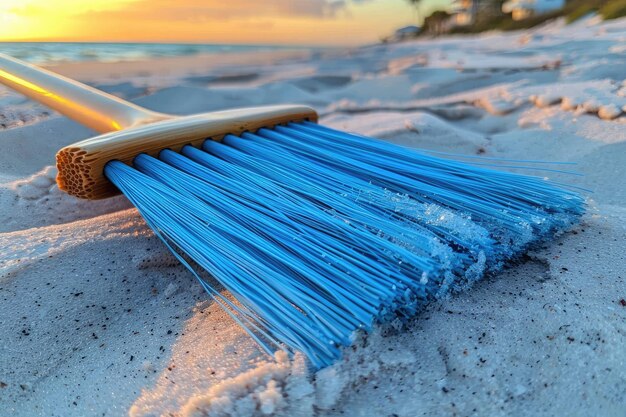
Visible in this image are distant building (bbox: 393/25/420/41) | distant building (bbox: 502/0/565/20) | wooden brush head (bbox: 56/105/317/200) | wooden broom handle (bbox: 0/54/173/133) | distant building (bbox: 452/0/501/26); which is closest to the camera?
wooden brush head (bbox: 56/105/317/200)

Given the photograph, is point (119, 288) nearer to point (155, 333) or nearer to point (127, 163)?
point (155, 333)

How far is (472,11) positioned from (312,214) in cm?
2940

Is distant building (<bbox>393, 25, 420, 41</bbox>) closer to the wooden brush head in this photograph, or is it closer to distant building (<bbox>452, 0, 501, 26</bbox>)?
distant building (<bbox>452, 0, 501, 26</bbox>)

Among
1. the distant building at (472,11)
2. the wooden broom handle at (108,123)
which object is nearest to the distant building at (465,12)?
the distant building at (472,11)

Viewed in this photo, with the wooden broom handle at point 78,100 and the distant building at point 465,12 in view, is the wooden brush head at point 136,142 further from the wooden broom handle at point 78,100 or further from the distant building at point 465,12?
the distant building at point 465,12

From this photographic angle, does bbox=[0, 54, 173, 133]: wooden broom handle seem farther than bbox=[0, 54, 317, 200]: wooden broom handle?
Yes

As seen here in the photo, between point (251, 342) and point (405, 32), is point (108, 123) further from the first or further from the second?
point (405, 32)

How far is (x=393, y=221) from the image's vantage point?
81cm

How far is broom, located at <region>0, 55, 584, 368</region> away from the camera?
65 centimetres

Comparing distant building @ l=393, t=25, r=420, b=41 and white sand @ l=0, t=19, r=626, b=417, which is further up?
white sand @ l=0, t=19, r=626, b=417

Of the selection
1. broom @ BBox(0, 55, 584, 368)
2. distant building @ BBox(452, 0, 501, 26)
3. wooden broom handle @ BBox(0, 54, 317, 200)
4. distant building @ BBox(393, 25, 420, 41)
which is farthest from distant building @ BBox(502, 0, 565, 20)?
broom @ BBox(0, 55, 584, 368)

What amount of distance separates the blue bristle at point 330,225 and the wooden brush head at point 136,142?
0.03 meters

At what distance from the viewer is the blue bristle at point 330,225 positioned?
0.64m

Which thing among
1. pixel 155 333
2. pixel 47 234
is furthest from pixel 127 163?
pixel 155 333
